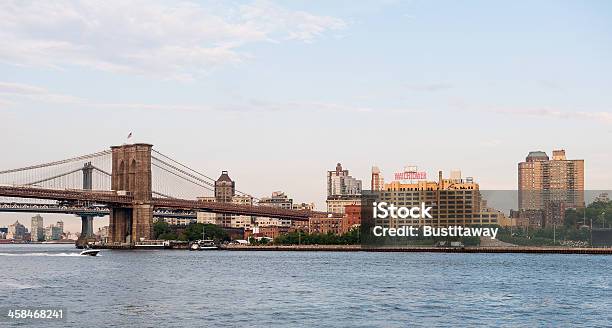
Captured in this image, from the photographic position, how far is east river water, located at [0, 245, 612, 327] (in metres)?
36.4

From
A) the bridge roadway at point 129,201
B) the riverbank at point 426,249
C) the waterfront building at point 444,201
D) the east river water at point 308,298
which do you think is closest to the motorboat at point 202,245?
the riverbank at point 426,249

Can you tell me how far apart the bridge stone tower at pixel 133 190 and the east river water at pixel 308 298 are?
59.9 metres

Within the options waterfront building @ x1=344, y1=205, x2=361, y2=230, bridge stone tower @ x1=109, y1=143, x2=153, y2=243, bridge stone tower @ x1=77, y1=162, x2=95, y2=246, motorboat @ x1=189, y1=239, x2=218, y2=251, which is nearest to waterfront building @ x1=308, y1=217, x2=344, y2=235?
waterfront building @ x1=344, y1=205, x2=361, y2=230

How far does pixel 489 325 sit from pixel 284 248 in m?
109

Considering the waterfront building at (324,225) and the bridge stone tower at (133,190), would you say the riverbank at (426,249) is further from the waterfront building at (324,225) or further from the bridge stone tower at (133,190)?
the waterfront building at (324,225)

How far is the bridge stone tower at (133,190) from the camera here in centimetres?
12873

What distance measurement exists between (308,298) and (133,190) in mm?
89719

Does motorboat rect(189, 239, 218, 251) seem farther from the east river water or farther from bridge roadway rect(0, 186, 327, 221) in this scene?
the east river water

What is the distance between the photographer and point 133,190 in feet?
432

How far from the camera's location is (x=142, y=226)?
5049 inches

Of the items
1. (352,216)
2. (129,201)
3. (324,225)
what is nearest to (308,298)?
(129,201)

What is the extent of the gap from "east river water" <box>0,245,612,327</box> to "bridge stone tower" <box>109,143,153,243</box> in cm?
5988

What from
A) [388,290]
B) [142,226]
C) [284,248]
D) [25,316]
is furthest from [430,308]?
→ [284,248]

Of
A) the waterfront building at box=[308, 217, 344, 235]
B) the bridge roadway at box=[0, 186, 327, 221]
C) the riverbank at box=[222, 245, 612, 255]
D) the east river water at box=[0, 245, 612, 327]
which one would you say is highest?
the bridge roadway at box=[0, 186, 327, 221]
